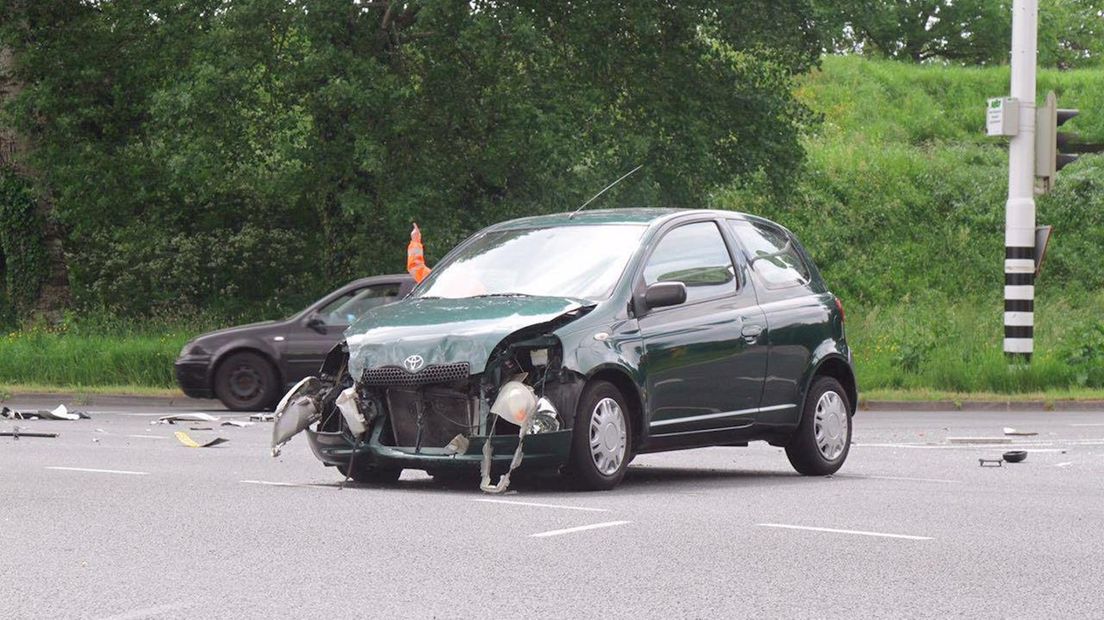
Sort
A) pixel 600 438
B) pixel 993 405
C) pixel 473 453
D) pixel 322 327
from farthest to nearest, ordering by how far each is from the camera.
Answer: pixel 322 327 → pixel 993 405 → pixel 600 438 → pixel 473 453

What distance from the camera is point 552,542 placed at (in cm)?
868

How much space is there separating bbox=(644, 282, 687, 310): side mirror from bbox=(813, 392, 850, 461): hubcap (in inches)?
72.1

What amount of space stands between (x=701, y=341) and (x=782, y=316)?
0.92 meters

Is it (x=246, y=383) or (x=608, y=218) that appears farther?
(x=246, y=383)

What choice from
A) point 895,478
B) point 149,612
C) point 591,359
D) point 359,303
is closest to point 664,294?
point 591,359

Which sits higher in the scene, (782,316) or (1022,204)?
(1022,204)

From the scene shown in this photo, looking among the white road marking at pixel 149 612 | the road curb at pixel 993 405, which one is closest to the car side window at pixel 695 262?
→ the white road marking at pixel 149 612

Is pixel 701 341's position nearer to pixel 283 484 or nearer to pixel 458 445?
pixel 458 445

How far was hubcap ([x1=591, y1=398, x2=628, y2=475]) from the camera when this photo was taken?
1069 centimetres

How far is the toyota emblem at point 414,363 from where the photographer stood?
412 inches

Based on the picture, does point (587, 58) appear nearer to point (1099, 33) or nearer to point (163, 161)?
point (163, 161)

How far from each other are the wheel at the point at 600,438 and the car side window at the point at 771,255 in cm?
182

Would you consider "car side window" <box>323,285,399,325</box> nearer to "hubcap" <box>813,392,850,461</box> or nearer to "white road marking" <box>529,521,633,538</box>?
"hubcap" <box>813,392,850,461</box>

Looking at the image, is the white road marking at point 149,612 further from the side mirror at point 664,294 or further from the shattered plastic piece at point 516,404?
the side mirror at point 664,294
